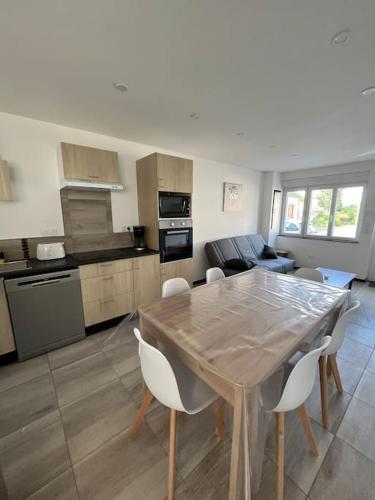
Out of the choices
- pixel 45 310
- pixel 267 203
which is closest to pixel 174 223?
pixel 45 310

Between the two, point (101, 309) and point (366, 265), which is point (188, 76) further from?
point (366, 265)

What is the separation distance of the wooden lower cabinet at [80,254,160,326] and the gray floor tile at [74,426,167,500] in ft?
4.63

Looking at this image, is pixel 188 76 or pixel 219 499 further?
pixel 188 76

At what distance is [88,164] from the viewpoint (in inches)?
97.1

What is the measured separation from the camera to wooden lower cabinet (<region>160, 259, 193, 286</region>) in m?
3.09

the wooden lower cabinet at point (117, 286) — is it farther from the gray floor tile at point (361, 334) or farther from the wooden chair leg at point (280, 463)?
the gray floor tile at point (361, 334)

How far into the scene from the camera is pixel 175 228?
10.2 ft

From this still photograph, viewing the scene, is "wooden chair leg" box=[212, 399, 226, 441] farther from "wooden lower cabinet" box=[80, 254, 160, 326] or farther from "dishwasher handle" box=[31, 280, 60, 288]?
"dishwasher handle" box=[31, 280, 60, 288]

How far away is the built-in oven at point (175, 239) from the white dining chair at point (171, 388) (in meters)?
1.97

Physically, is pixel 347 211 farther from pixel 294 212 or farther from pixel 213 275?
pixel 213 275

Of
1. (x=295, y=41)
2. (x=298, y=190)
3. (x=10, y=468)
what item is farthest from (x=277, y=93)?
(x=298, y=190)

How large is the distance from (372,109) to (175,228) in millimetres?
2625

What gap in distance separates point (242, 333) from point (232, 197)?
3.98 m

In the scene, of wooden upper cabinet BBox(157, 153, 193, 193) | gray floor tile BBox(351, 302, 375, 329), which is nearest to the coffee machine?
wooden upper cabinet BBox(157, 153, 193, 193)
